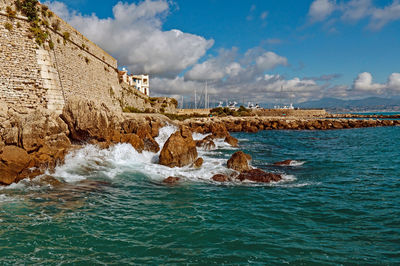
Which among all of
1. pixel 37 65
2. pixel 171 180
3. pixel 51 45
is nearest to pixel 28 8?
pixel 51 45

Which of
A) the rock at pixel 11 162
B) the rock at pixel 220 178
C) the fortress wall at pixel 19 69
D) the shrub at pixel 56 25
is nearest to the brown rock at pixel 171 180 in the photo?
the rock at pixel 220 178

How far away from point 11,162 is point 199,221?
900cm

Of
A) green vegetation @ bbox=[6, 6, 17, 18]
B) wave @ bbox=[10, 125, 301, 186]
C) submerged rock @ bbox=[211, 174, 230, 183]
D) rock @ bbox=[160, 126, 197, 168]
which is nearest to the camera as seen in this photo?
submerged rock @ bbox=[211, 174, 230, 183]

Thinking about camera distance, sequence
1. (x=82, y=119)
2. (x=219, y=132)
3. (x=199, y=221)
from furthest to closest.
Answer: (x=219, y=132), (x=82, y=119), (x=199, y=221)

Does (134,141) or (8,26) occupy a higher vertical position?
(8,26)

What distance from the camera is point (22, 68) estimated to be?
18328 mm

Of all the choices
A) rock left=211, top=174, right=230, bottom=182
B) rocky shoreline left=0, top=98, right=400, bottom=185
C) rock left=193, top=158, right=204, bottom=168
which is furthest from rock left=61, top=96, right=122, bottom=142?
rock left=211, top=174, right=230, bottom=182

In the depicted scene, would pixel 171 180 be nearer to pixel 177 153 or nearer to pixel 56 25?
pixel 177 153

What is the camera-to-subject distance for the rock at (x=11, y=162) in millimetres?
10898

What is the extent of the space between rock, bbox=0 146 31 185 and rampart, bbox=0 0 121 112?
295 inches

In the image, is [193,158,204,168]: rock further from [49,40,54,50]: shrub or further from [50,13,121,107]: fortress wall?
[49,40,54,50]: shrub

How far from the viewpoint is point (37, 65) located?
63.0 ft

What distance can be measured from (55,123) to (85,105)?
2227mm

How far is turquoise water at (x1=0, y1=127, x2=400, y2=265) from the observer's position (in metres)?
6.07
